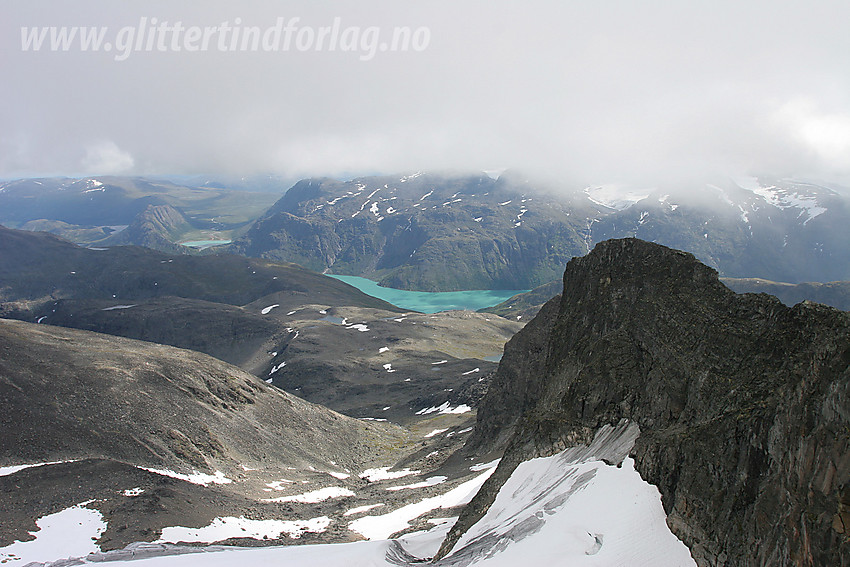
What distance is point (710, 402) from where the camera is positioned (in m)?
22.1

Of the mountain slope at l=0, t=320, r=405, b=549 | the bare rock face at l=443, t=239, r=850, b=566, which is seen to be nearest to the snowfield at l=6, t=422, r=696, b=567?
the bare rock face at l=443, t=239, r=850, b=566

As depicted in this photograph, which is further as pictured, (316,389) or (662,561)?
(316,389)

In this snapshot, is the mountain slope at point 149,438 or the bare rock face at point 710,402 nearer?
the bare rock face at point 710,402

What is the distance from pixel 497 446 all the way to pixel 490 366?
65.1 metres

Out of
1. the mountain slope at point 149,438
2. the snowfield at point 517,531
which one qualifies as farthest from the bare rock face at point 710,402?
the mountain slope at point 149,438

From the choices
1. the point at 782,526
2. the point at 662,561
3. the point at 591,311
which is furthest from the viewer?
the point at 591,311

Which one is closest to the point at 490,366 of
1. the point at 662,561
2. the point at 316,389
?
the point at 316,389

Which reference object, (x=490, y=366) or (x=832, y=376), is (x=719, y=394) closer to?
(x=832, y=376)

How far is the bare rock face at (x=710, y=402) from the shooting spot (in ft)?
44.7

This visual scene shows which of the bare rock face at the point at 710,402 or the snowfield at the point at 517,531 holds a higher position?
the bare rock face at the point at 710,402

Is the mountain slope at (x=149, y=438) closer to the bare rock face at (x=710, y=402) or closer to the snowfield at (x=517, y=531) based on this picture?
the snowfield at (x=517, y=531)

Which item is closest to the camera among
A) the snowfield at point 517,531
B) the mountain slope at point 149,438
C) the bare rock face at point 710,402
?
the bare rock face at point 710,402

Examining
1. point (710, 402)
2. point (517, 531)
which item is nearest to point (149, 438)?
point (517, 531)

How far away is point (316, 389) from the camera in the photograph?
128m
